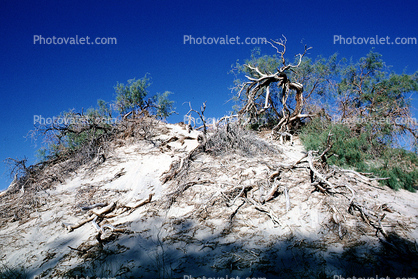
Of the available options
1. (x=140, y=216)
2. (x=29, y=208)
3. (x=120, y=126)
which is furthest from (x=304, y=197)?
(x=120, y=126)

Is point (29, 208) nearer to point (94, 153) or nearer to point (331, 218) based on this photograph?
point (94, 153)

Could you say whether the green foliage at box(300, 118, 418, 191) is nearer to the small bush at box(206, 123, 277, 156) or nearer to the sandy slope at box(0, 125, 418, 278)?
the sandy slope at box(0, 125, 418, 278)

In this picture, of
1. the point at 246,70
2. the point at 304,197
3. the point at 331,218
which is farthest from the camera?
the point at 246,70

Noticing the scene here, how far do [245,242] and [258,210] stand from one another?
31.3 inches

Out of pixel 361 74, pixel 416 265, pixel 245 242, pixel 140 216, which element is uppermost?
pixel 361 74

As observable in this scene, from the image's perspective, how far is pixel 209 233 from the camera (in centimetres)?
358

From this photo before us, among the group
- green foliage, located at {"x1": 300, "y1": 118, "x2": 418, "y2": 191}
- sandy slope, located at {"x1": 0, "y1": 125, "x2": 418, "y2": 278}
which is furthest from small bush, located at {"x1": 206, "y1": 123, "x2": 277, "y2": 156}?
green foliage, located at {"x1": 300, "y1": 118, "x2": 418, "y2": 191}

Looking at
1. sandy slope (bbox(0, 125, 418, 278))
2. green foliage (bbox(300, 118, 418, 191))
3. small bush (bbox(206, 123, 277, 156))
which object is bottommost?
sandy slope (bbox(0, 125, 418, 278))

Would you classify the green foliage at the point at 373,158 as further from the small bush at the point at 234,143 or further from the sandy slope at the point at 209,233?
the small bush at the point at 234,143

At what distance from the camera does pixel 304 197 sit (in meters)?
4.30

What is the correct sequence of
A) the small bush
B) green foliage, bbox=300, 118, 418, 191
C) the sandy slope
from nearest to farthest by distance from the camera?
the sandy slope < green foliage, bbox=300, 118, 418, 191 < the small bush

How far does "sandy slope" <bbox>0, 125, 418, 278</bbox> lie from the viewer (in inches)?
114

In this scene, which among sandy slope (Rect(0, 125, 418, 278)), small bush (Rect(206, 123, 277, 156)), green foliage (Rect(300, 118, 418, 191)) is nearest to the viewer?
sandy slope (Rect(0, 125, 418, 278))

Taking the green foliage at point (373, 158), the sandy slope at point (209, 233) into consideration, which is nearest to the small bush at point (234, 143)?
the sandy slope at point (209, 233)
